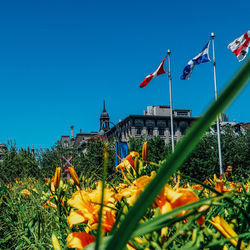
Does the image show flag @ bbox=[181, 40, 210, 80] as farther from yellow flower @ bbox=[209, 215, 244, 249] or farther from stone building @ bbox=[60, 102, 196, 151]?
stone building @ bbox=[60, 102, 196, 151]

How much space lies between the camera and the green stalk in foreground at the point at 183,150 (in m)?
0.20

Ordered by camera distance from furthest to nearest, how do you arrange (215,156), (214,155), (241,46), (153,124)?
(153,124) < (214,155) < (215,156) < (241,46)

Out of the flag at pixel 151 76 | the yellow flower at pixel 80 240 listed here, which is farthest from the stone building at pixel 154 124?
the yellow flower at pixel 80 240

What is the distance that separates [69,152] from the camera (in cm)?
3042

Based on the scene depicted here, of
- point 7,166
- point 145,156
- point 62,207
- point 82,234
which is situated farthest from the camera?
point 7,166

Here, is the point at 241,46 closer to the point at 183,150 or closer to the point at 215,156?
the point at 183,150

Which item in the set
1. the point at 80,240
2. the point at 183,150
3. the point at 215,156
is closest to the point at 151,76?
the point at 80,240

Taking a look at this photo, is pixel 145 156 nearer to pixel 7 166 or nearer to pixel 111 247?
pixel 111 247

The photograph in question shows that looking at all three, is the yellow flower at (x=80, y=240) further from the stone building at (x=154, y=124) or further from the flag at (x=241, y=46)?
the stone building at (x=154, y=124)

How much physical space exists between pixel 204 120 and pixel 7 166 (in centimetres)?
2401

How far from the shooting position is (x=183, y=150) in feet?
0.76

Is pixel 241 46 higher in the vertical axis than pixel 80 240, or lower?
higher

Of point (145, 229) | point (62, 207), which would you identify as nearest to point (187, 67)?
point (62, 207)

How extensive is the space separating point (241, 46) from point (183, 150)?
13.4m
